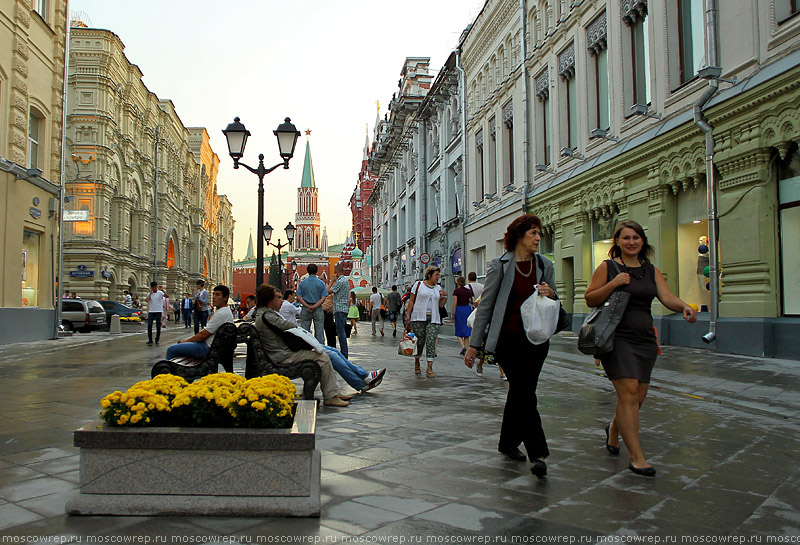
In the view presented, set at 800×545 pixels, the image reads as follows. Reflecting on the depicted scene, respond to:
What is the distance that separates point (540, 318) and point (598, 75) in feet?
53.9

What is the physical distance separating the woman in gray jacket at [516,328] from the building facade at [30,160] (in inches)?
687

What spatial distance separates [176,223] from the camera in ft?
218

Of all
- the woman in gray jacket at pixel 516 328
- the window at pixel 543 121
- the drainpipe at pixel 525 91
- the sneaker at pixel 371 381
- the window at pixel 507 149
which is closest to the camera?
the woman in gray jacket at pixel 516 328

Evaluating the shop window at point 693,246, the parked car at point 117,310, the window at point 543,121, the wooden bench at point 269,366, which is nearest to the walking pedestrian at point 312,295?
the wooden bench at point 269,366

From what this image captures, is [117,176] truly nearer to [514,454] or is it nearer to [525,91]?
[525,91]

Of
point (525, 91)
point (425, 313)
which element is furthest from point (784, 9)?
point (525, 91)

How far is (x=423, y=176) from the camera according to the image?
42.0m

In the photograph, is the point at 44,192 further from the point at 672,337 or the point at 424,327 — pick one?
the point at 672,337

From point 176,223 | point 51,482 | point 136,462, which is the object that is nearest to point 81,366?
point 51,482

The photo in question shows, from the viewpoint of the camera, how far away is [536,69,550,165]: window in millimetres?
22688

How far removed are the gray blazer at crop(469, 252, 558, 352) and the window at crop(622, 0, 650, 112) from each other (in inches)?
514

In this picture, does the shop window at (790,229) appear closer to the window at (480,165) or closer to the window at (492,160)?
the window at (492,160)

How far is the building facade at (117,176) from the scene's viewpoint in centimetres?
3947

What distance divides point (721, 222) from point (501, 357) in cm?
1014
